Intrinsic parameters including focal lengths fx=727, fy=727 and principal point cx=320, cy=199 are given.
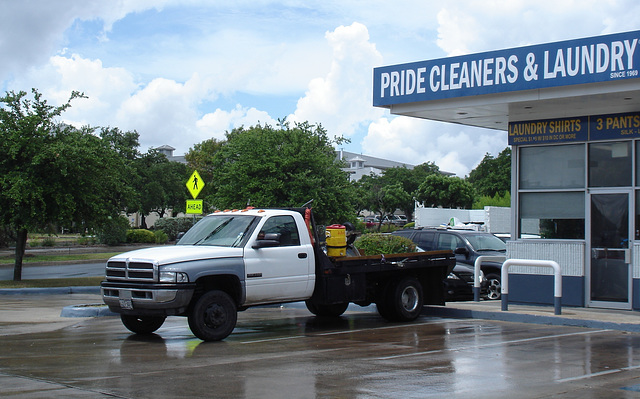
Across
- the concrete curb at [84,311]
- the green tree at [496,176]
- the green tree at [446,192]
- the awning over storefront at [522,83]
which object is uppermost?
the green tree at [496,176]

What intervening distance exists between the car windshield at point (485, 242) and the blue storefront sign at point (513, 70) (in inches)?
198

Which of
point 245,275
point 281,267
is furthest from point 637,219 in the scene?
point 245,275

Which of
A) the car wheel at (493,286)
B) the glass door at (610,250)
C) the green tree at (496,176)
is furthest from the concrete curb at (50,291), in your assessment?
the green tree at (496,176)

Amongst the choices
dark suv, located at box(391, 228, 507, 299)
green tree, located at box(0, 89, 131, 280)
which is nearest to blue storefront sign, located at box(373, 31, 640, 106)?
dark suv, located at box(391, 228, 507, 299)

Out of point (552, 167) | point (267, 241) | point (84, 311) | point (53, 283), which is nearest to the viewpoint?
point (267, 241)

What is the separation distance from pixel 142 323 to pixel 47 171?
1031cm

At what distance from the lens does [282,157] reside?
31.7 meters

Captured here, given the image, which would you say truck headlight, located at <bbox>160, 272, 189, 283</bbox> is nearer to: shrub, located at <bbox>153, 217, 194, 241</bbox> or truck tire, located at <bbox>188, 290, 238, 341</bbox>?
truck tire, located at <bbox>188, 290, 238, 341</bbox>

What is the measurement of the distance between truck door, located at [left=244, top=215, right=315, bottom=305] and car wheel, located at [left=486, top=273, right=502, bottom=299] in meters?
7.24

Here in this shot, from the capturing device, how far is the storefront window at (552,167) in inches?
578

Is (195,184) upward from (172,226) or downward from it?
upward

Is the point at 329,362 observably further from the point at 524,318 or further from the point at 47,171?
the point at 47,171

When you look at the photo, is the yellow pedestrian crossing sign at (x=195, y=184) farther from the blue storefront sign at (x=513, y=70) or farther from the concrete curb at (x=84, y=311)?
the blue storefront sign at (x=513, y=70)

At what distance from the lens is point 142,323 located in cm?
1153
